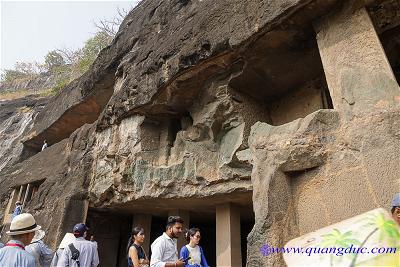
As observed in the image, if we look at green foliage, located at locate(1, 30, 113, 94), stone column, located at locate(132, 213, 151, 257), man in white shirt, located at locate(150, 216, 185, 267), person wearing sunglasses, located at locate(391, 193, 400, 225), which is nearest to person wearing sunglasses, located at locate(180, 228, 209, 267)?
man in white shirt, located at locate(150, 216, 185, 267)

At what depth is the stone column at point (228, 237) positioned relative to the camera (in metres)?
5.31

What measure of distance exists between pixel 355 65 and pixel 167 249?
112 inches

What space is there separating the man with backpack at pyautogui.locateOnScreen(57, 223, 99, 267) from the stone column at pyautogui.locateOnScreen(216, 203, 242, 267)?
226 cm

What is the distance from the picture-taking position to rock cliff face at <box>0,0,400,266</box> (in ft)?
10.3

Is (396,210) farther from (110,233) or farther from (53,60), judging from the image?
(53,60)

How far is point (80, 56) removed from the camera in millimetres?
26109

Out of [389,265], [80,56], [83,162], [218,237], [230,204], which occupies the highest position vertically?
[80,56]

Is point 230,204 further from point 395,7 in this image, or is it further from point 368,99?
point 395,7

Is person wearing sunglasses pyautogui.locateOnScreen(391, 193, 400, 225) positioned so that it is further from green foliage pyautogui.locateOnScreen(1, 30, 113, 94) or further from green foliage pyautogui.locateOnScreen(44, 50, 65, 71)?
green foliage pyautogui.locateOnScreen(44, 50, 65, 71)

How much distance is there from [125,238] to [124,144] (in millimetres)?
2703

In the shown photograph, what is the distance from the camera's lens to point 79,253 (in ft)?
11.8

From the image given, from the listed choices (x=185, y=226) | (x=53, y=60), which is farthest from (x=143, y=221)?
(x=53, y=60)

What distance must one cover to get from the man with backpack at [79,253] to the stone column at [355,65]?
3.08 meters

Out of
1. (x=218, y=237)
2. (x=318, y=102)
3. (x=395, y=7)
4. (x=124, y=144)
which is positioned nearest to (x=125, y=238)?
(x=124, y=144)
